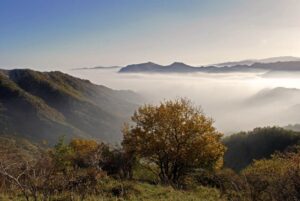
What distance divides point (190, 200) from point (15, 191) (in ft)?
24.9

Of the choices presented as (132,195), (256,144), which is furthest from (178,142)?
(256,144)

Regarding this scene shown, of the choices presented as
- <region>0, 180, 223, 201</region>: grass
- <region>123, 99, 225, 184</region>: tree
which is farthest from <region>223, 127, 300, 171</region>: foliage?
<region>0, 180, 223, 201</region>: grass

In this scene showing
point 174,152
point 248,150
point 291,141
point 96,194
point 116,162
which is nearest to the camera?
point 96,194

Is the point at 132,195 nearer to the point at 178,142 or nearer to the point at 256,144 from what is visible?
the point at 178,142

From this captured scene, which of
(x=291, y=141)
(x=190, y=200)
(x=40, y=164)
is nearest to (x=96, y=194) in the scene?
(x=40, y=164)

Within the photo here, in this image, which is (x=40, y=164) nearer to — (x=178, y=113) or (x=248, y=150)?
(x=178, y=113)

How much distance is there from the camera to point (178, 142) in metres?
38.2

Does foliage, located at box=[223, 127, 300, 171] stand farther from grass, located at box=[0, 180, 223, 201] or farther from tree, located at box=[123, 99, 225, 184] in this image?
grass, located at box=[0, 180, 223, 201]

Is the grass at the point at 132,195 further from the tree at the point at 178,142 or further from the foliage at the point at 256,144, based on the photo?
the foliage at the point at 256,144

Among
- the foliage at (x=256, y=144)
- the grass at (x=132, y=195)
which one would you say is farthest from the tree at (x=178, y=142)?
the foliage at (x=256, y=144)

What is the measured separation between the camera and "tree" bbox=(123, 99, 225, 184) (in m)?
38.0

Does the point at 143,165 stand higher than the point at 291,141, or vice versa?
the point at 143,165

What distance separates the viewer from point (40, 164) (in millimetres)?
16078

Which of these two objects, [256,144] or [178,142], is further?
[256,144]
